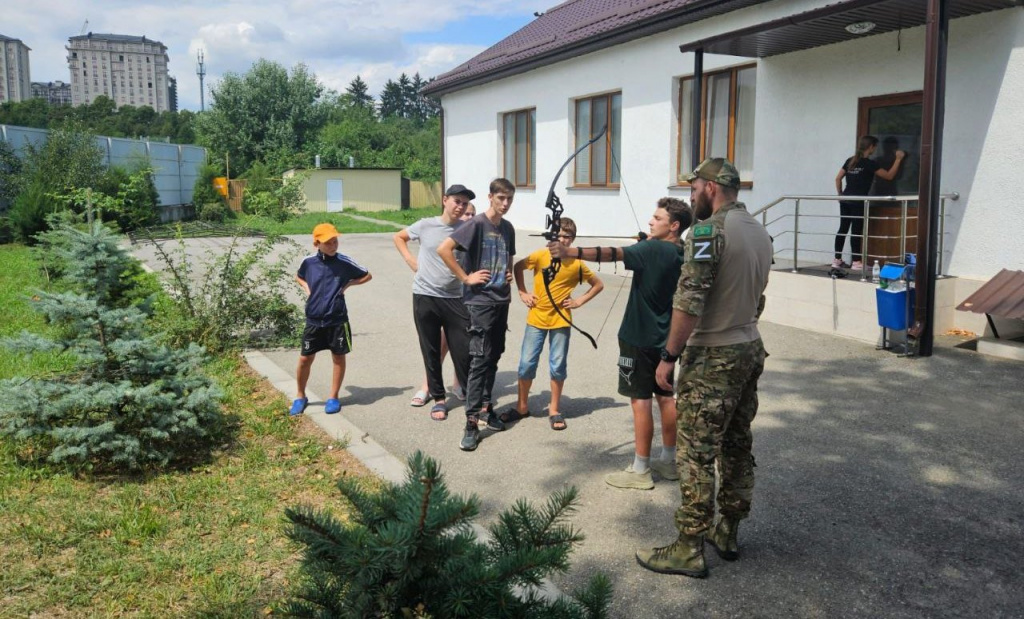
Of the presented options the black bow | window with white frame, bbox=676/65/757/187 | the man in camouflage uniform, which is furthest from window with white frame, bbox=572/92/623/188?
the man in camouflage uniform

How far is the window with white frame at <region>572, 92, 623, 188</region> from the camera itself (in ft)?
49.8

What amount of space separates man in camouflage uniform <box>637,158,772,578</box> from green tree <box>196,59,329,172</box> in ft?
175

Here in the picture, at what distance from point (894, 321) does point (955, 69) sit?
3274 mm

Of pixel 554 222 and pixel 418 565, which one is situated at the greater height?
pixel 554 222

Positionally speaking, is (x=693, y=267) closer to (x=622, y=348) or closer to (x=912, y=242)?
(x=622, y=348)

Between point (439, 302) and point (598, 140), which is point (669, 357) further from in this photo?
point (598, 140)

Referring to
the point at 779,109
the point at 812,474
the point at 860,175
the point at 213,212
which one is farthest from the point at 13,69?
the point at 812,474

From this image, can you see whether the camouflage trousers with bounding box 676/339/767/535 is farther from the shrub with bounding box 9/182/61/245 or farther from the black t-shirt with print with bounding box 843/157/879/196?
the shrub with bounding box 9/182/61/245

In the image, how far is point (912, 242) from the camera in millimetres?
10172

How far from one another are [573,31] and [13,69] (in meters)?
181

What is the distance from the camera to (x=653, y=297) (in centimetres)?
470

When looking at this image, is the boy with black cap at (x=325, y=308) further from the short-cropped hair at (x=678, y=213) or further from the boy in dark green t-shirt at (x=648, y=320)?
the short-cropped hair at (x=678, y=213)

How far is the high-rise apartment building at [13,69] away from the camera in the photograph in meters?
157

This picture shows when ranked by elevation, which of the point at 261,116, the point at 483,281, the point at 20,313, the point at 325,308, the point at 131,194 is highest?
the point at 261,116
